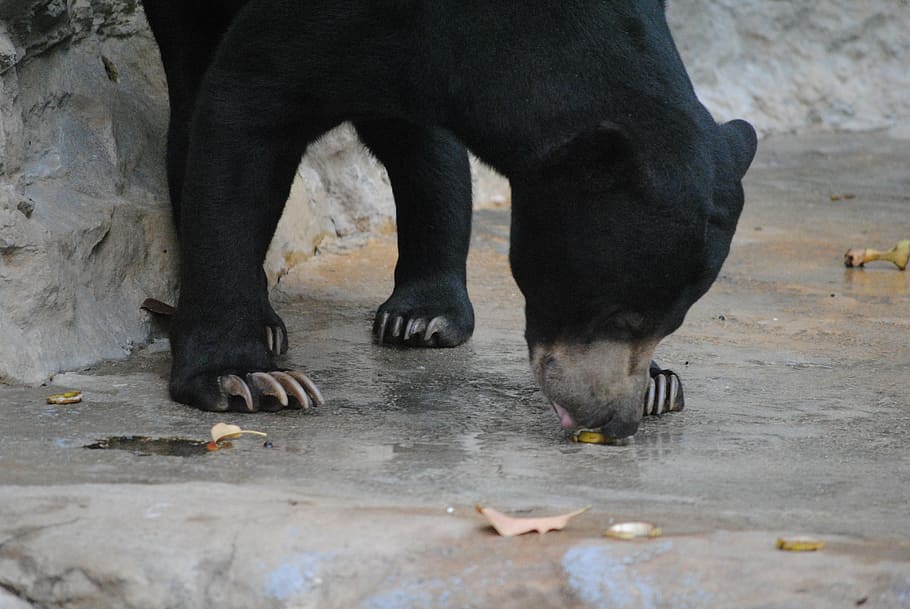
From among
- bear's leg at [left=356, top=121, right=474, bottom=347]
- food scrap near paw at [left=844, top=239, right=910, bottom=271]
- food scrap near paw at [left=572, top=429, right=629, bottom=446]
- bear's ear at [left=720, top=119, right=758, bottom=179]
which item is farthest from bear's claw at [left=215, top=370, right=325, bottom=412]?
food scrap near paw at [left=844, top=239, right=910, bottom=271]

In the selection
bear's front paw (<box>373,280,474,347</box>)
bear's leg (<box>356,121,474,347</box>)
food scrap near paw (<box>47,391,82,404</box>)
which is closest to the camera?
food scrap near paw (<box>47,391,82,404</box>)

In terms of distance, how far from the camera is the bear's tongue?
3.24m

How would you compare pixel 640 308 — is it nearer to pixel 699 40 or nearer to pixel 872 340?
pixel 872 340

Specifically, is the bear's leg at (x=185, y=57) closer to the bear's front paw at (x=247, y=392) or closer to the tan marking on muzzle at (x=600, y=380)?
the bear's front paw at (x=247, y=392)

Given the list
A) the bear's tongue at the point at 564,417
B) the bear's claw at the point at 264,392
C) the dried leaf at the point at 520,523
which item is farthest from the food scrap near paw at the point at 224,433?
the dried leaf at the point at 520,523

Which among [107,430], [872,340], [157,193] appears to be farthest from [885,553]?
[157,193]

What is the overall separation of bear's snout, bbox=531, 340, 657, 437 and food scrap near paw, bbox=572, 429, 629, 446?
1 centimetres

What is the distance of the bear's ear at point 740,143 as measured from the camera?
3.37m

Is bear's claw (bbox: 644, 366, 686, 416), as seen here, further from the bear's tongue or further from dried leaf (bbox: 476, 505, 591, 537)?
dried leaf (bbox: 476, 505, 591, 537)

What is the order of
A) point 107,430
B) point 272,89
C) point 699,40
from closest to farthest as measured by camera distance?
point 107,430
point 272,89
point 699,40

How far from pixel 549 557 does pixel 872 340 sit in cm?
238

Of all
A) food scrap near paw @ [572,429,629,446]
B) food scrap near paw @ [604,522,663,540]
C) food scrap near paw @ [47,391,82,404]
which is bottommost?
food scrap near paw @ [604,522,663,540]

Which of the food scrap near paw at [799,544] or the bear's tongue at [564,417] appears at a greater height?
the bear's tongue at [564,417]

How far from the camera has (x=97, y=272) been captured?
4020 mm
